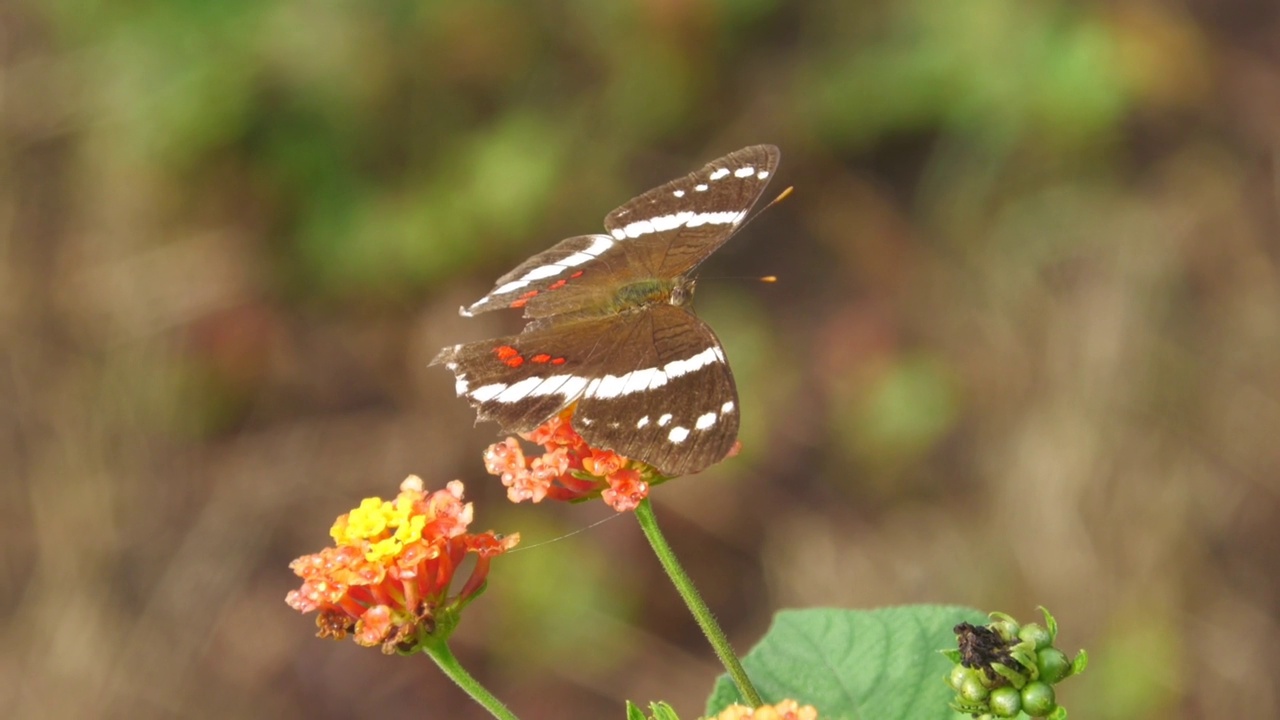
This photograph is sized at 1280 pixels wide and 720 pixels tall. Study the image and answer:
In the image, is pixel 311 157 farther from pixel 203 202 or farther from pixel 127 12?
pixel 127 12

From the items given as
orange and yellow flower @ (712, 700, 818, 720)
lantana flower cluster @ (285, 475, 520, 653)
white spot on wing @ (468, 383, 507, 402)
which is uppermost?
white spot on wing @ (468, 383, 507, 402)

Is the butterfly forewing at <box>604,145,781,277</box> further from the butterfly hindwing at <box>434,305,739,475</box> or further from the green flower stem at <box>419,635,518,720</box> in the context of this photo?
the green flower stem at <box>419,635,518,720</box>

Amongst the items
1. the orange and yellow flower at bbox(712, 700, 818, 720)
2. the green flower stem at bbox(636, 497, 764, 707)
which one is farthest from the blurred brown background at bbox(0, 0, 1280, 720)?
the orange and yellow flower at bbox(712, 700, 818, 720)

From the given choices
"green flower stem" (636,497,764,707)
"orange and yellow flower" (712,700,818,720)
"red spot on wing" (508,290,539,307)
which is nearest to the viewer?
"orange and yellow flower" (712,700,818,720)

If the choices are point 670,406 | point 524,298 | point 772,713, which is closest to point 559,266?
point 524,298

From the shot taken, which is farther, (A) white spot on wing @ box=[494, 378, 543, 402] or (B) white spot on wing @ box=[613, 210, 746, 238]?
(B) white spot on wing @ box=[613, 210, 746, 238]

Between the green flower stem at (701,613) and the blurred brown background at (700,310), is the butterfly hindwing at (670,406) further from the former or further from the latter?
the blurred brown background at (700,310)

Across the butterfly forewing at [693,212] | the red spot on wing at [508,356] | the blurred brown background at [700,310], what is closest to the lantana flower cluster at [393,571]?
the red spot on wing at [508,356]
